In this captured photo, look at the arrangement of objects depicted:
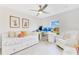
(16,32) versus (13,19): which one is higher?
(13,19)

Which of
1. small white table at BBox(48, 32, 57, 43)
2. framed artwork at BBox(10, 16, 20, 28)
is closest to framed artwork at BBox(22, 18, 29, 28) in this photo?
framed artwork at BBox(10, 16, 20, 28)

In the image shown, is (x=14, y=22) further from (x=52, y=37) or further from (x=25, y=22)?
(x=52, y=37)

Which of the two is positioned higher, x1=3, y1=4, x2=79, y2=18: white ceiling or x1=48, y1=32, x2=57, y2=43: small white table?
x1=3, y1=4, x2=79, y2=18: white ceiling

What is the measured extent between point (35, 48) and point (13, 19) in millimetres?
470

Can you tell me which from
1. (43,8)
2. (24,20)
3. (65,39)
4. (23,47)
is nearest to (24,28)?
(24,20)

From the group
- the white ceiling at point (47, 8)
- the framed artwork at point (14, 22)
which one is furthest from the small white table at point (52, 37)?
the framed artwork at point (14, 22)

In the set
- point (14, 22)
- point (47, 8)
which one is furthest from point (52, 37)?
point (14, 22)

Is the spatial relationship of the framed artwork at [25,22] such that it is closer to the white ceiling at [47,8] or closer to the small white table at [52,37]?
the white ceiling at [47,8]

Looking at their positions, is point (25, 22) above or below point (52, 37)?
above

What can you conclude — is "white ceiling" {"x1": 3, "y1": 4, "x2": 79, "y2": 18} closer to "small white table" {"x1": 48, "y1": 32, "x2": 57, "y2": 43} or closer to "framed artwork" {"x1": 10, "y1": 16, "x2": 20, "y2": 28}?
"framed artwork" {"x1": 10, "y1": 16, "x2": 20, "y2": 28}

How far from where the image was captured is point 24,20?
1.37 metres

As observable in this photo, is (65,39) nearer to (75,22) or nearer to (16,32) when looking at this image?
(75,22)

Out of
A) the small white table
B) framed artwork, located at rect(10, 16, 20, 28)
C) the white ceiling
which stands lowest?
the small white table

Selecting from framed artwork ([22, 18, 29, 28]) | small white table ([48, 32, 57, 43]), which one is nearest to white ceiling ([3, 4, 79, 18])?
→ framed artwork ([22, 18, 29, 28])
